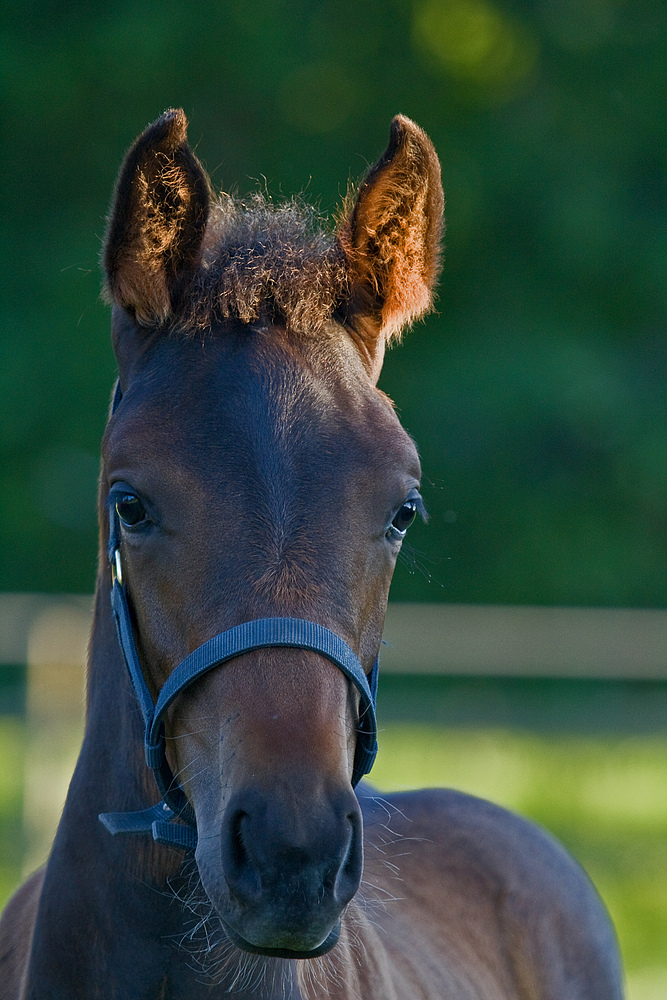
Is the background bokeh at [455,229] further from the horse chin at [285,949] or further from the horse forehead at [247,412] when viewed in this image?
the horse chin at [285,949]

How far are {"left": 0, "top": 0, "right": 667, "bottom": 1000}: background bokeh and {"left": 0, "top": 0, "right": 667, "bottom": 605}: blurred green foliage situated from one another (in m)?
0.03

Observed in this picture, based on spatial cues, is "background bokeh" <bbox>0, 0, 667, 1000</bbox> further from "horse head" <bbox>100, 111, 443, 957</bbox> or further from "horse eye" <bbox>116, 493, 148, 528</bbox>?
"horse eye" <bbox>116, 493, 148, 528</bbox>

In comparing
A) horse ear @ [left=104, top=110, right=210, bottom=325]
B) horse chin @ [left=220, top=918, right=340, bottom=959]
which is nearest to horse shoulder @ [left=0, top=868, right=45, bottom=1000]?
horse chin @ [left=220, top=918, right=340, bottom=959]

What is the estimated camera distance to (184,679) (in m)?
1.91

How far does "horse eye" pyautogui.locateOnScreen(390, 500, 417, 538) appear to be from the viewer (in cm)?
217

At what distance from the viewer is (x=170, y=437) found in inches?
79.2

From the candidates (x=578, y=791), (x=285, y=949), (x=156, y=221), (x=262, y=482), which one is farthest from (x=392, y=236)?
(x=578, y=791)

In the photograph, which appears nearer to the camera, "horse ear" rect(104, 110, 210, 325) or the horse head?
the horse head

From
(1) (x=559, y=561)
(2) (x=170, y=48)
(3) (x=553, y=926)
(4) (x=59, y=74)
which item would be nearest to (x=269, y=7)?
(2) (x=170, y=48)

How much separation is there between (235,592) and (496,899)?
73.8 inches

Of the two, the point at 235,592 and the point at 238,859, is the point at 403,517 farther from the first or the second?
the point at 238,859

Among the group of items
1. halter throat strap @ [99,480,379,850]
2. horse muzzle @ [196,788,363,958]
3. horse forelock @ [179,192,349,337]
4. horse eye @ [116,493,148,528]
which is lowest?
horse muzzle @ [196,788,363,958]

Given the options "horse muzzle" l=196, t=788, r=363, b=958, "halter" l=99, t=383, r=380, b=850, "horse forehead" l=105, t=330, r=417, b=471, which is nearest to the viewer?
"horse muzzle" l=196, t=788, r=363, b=958

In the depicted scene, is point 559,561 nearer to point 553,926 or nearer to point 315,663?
point 553,926
